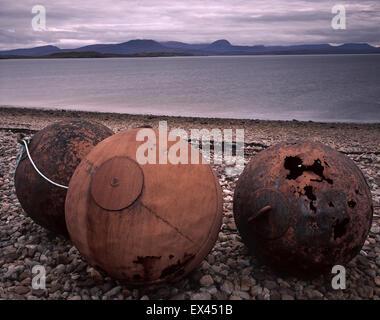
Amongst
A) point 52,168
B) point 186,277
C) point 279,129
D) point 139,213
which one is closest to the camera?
point 139,213

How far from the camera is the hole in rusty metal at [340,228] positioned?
11.3 ft

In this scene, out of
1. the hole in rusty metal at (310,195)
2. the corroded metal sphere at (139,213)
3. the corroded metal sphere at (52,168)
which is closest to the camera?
the corroded metal sphere at (139,213)

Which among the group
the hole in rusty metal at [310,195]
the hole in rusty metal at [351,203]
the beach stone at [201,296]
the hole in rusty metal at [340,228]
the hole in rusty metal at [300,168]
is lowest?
the beach stone at [201,296]

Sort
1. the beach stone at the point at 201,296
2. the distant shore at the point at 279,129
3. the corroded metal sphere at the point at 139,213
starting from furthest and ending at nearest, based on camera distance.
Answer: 1. the distant shore at the point at 279,129
2. the beach stone at the point at 201,296
3. the corroded metal sphere at the point at 139,213

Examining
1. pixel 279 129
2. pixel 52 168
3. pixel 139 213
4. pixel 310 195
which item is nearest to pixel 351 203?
pixel 310 195

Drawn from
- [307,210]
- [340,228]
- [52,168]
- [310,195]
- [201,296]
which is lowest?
[201,296]

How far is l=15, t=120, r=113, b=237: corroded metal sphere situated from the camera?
430 cm

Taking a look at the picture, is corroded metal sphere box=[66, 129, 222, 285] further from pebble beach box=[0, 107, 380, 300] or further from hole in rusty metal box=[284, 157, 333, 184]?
hole in rusty metal box=[284, 157, 333, 184]

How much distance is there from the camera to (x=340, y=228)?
3.48 meters

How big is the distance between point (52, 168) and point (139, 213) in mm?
1849

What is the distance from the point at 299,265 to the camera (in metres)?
3.62
